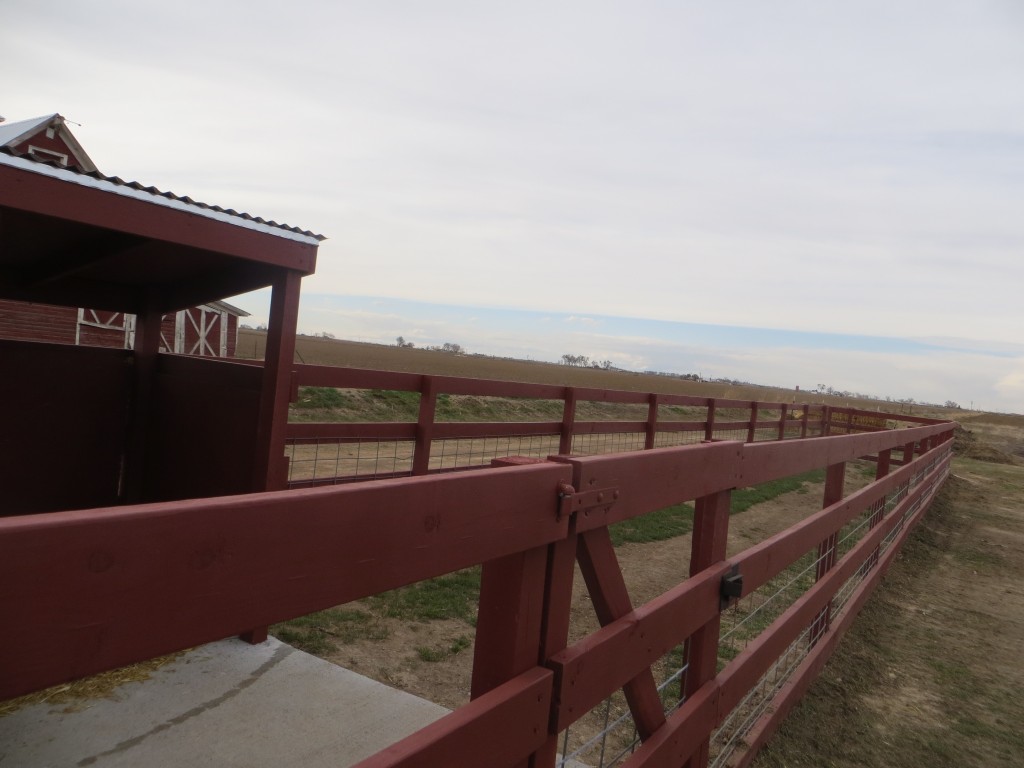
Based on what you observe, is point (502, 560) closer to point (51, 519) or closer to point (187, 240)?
point (51, 519)

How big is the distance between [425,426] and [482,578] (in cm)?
403

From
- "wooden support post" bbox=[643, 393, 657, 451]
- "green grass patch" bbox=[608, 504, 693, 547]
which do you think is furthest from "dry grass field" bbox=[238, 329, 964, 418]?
"green grass patch" bbox=[608, 504, 693, 547]

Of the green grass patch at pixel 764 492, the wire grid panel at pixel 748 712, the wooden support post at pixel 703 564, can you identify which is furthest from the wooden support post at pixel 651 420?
the wooden support post at pixel 703 564

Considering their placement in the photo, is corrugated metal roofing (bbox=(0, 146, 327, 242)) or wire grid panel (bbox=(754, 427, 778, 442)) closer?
corrugated metal roofing (bbox=(0, 146, 327, 242))

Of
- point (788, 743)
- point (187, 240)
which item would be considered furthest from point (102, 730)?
→ point (788, 743)

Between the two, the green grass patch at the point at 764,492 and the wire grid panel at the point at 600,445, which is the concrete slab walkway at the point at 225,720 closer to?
the green grass patch at the point at 764,492

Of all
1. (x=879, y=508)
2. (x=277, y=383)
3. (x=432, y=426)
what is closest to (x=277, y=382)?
(x=277, y=383)

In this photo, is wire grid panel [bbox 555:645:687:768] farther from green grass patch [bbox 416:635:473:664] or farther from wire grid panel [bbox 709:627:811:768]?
green grass patch [bbox 416:635:473:664]

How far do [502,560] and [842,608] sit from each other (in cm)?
392

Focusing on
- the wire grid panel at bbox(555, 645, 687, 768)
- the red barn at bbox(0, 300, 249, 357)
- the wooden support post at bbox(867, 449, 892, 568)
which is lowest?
the wire grid panel at bbox(555, 645, 687, 768)

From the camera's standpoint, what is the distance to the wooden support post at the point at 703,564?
7.60 feet

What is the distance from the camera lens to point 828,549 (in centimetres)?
401

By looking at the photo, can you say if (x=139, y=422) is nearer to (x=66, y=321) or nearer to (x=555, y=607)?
(x=555, y=607)

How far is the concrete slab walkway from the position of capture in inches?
101
